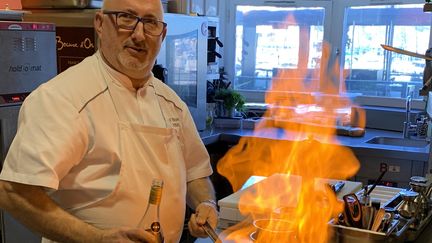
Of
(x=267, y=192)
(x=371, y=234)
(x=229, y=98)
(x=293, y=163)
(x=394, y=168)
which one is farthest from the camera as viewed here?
(x=229, y=98)

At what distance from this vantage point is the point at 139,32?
1414mm

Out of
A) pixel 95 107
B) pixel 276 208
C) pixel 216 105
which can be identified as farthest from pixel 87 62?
pixel 216 105

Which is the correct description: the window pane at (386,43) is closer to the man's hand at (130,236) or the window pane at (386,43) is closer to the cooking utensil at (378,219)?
the cooking utensil at (378,219)

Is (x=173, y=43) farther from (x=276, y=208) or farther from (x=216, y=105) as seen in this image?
(x=276, y=208)

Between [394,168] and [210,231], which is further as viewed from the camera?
[394,168]

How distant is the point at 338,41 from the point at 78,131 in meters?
3.60

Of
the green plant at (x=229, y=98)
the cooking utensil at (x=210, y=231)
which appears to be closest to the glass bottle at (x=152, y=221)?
the cooking utensil at (x=210, y=231)

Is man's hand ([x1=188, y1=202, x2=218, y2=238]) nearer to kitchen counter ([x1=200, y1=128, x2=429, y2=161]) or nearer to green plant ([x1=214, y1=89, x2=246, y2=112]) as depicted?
kitchen counter ([x1=200, y1=128, x2=429, y2=161])

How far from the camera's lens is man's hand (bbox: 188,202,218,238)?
145cm

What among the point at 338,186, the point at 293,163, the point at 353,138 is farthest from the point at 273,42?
the point at 338,186

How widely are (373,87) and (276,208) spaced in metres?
3.16

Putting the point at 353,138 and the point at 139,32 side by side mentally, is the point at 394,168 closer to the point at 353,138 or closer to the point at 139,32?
the point at 353,138

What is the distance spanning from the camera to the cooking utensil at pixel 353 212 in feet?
4.31

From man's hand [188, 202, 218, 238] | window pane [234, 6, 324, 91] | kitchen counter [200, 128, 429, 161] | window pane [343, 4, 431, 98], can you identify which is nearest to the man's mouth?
man's hand [188, 202, 218, 238]
